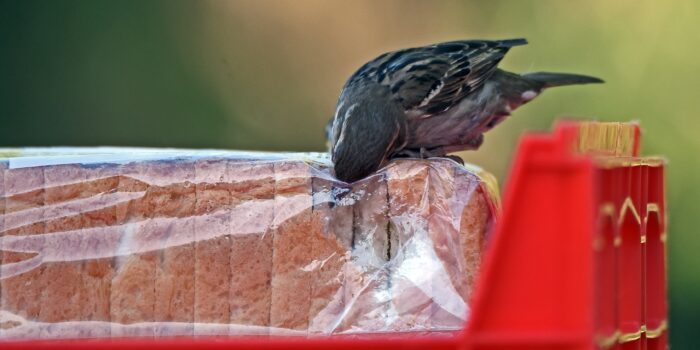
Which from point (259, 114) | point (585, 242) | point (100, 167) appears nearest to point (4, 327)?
point (100, 167)

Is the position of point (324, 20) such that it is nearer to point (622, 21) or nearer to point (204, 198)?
point (622, 21)

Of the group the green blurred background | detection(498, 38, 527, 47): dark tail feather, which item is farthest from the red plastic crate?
the green blurred background

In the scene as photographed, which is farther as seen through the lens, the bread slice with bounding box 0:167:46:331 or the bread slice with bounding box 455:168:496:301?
the bread slice with bounding box 455:168:496:301

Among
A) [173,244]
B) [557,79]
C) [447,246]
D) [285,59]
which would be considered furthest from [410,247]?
[285,59]

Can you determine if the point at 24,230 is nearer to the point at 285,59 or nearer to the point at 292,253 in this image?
the point at 292,253

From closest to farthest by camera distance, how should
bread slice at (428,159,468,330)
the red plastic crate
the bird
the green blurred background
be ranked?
the red plastic crate
bread slice at (428,159,468,330)
the bird
the green blurred background

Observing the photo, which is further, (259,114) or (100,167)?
(259,114)

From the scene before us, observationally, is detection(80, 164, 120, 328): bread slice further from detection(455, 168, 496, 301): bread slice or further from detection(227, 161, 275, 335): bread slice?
detection(455, 168, 496, 301): bread slice
